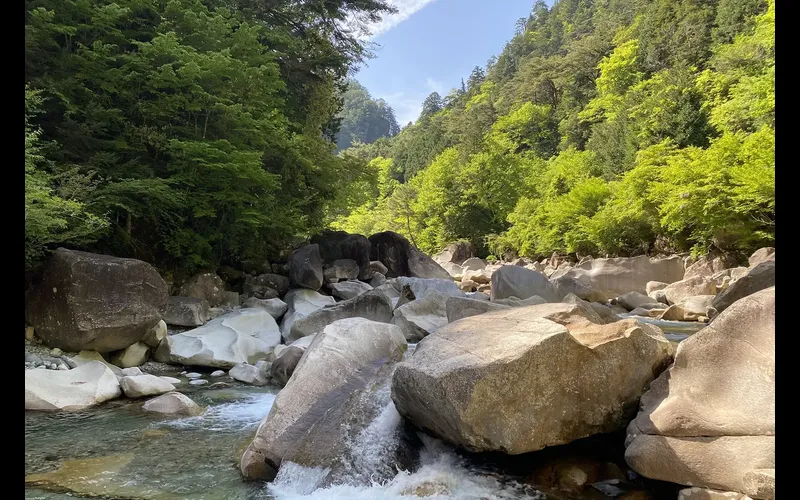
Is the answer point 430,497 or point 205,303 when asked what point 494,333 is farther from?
point 205,303

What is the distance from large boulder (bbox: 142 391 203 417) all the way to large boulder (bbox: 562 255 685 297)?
15.3 metres

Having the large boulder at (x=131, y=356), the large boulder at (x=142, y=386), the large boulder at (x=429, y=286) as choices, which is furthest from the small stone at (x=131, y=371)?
the large boulder at (x=429, y=286)

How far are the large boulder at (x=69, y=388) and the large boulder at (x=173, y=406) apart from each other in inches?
31.3

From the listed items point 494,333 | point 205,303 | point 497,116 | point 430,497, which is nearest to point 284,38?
point 205,303

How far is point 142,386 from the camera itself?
291 inches

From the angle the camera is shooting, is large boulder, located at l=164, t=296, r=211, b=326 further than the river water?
Yes

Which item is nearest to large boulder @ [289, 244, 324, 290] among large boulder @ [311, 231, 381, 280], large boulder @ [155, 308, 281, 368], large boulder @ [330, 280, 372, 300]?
large boulder @ [330, 280, 372, 300]

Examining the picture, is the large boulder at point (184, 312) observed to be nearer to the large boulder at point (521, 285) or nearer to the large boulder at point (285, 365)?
the large boulder at point (285, 365)

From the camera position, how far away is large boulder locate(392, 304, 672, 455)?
165 inches

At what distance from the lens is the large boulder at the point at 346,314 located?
1064cm

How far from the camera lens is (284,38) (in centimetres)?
1606

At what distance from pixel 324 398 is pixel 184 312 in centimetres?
686

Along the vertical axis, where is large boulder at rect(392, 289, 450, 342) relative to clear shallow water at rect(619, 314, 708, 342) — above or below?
above

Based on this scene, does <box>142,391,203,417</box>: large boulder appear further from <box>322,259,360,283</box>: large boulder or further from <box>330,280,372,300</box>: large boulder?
<box>322,259,360,283</box>: large boulder
